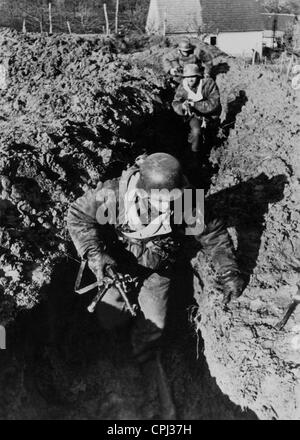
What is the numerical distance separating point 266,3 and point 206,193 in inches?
1489

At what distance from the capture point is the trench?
13.0 feet

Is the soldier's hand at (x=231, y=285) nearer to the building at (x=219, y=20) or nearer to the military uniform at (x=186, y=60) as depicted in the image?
the military uniform at (x=186, y=60)

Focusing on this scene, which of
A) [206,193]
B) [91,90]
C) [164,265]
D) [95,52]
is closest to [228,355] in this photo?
[164,265]

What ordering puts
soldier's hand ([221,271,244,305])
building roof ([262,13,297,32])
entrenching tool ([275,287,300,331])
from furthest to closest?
building roof ([262,13,297,32]) → soldier's hand ([221,271,244,305]) → entrenching tool ([275,287,300,331])

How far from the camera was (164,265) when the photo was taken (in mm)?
4340

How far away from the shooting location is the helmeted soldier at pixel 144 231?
3770mm

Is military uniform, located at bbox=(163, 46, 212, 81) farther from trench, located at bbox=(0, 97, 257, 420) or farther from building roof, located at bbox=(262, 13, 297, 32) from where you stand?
building roof, located at bbox=(262, 13, 297, 32)

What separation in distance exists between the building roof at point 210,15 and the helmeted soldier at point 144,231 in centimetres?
2456

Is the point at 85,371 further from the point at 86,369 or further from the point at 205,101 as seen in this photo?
the point at 205,101

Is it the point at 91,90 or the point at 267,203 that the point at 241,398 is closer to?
the point at 267,203

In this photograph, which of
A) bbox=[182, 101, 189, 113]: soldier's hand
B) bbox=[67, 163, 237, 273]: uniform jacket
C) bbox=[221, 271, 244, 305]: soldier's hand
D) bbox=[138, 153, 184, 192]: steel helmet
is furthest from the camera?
bbox=[182, 101, 189, 113]: soldier's hand

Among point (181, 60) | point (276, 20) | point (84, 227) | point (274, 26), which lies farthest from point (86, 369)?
point (276, 20)

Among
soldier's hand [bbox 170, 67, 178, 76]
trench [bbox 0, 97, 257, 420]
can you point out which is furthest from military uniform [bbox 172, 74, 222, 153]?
trench [bbox 0, 97, 257, 420]

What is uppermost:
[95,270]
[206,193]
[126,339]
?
[95,270]
